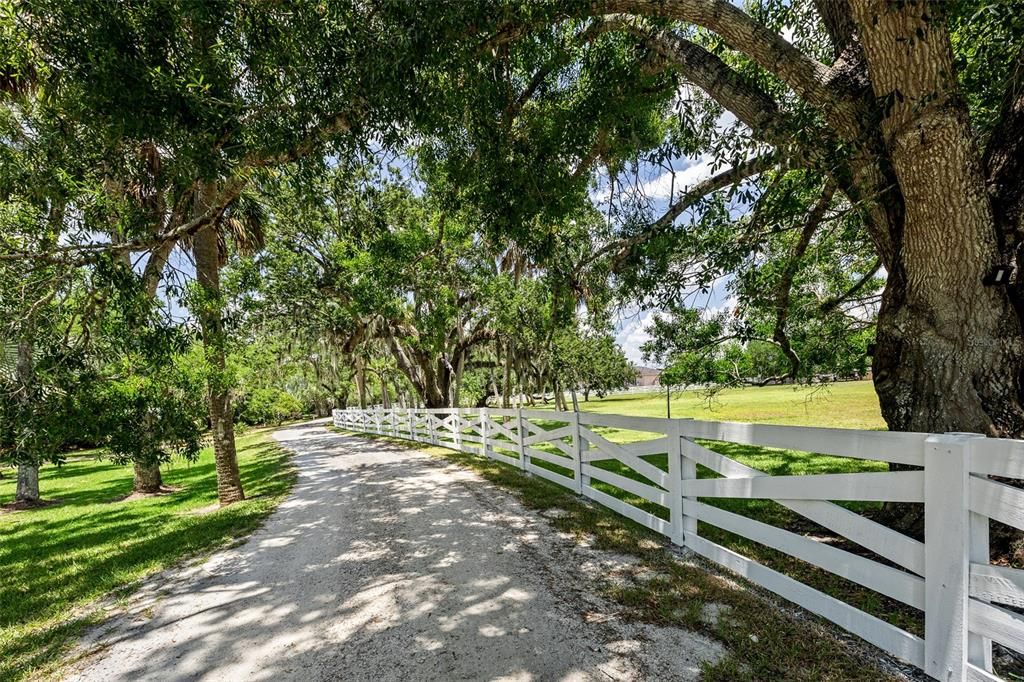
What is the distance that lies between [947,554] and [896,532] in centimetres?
28

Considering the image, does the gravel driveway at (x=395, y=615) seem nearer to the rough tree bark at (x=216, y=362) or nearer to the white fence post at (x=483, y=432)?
the rough tree bark at (x=216, y=362)

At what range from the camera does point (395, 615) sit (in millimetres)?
3156

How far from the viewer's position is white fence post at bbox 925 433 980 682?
199 cm

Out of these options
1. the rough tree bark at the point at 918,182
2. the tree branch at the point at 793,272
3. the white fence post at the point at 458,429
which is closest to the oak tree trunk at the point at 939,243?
the rough tree bark at the point at 918,182

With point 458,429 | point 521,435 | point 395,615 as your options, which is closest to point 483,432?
point 458,429

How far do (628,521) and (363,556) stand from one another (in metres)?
2.79

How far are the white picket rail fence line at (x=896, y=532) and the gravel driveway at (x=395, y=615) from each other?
2.78 feet

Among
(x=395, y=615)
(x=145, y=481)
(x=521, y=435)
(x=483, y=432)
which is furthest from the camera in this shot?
(x=145, y=481)

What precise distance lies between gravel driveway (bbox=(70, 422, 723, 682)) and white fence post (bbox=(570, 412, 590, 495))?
3.58 ft

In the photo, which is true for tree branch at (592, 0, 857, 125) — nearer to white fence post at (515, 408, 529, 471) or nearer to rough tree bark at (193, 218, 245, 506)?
white fence post at (515, 408, 529, 471)

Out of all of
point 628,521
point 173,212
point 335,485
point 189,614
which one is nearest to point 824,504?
point 628,521

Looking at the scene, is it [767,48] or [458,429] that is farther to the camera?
[458,429]

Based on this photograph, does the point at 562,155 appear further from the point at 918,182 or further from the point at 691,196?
the point at 918,182

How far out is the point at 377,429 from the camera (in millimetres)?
19328
